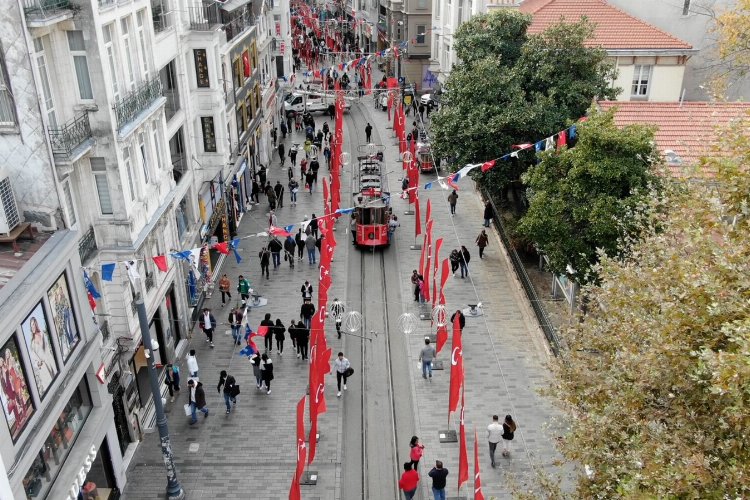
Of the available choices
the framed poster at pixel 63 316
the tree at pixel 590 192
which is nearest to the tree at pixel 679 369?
the tree at pixel 590 192

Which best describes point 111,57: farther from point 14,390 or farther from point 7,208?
point 14,390

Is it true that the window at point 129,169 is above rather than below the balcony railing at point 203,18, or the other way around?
below

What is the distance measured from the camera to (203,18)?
28.7 metres

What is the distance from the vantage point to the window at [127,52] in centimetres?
1961

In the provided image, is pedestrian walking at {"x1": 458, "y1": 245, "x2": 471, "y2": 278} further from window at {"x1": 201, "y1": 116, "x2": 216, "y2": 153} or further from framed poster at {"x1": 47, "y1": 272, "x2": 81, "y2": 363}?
framed poster at {"x1": 47, "y1": 272, "x2": 81, "y2": 363}

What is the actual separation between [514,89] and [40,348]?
69.6 feet

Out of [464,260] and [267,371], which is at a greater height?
[464,260]

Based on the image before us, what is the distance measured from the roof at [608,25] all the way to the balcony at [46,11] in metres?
22.4

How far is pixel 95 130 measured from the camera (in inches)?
720

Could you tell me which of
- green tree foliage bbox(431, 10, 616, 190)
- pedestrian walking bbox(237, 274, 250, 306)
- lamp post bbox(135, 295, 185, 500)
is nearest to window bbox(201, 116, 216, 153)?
pedestrian walking bbox(237, 274, 250, 306)

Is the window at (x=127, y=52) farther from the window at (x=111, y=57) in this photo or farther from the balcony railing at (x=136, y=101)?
the window at (x=111, y=57)

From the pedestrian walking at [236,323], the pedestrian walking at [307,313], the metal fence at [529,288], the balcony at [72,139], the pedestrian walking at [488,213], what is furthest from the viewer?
the pedestrian walking at [488,213]

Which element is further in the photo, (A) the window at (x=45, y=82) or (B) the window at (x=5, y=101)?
(A) the window at (x=45, y=82)

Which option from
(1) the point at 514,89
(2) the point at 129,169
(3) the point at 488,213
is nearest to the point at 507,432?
(2) the point at 129,169
